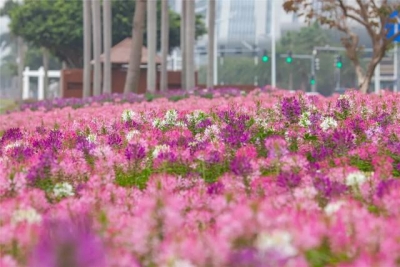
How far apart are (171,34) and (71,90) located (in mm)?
14756

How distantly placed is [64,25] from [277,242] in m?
60.3

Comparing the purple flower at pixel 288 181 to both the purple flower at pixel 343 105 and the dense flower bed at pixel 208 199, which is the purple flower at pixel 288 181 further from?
the purple flower at pixel 343 105

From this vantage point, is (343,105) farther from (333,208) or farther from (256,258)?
(256,258)

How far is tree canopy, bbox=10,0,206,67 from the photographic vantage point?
6119 cm

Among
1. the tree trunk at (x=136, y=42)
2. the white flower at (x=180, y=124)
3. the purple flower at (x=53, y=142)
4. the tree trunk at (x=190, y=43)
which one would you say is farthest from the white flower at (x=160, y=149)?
the tree trunk at (x=190, y=43)

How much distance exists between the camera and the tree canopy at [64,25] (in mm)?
61188

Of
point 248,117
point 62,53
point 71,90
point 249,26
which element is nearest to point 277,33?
point 249,26

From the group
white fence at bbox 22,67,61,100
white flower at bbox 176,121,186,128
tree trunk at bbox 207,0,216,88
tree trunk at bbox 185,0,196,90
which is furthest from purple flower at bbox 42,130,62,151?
white fence at bbox 22,67,61,100

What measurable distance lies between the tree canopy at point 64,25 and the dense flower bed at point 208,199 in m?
53.8

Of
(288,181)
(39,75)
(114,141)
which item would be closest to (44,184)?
(288,181)

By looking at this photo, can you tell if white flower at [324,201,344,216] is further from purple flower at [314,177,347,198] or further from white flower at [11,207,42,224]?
white flower at [11,207,42,224]

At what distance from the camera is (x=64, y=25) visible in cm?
6203

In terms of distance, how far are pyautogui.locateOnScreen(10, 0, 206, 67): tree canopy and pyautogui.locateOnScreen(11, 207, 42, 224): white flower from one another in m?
56.2

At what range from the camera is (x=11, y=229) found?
351cm
